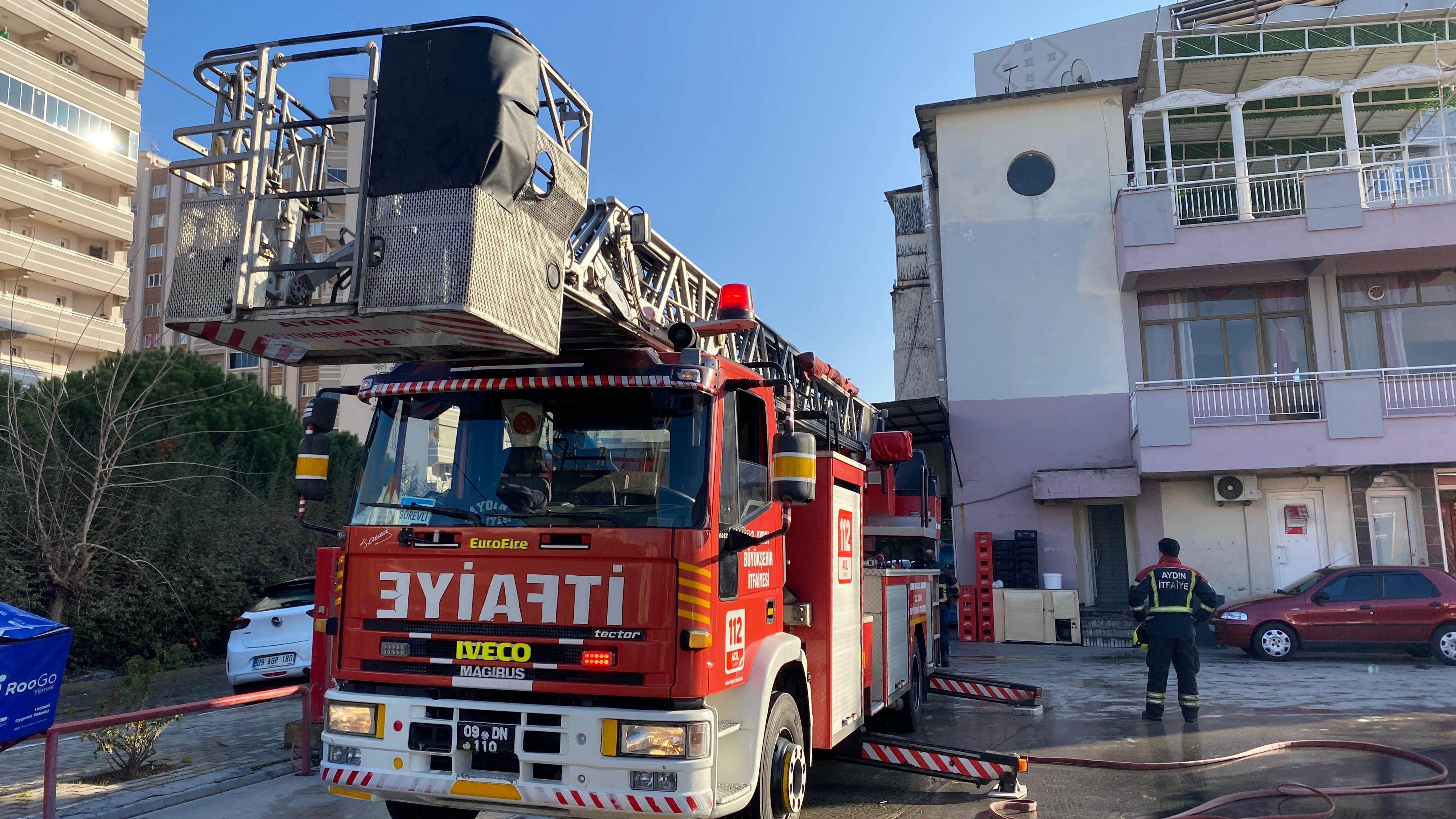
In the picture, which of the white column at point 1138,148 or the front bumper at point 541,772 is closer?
the front bumper at point 541,772

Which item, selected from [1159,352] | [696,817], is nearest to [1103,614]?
[1159,352]

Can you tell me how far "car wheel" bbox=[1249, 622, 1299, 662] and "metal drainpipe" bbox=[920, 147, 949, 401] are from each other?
7.17 meters

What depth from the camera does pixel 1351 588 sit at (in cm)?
1435

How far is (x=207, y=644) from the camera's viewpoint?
13289 millimetres

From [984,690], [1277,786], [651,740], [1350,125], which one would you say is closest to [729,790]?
[651,740]

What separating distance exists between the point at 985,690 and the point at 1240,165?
13437 mm

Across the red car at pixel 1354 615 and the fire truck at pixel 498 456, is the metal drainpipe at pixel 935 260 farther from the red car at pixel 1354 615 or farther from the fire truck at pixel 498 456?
the fire truck at pixel 498 456

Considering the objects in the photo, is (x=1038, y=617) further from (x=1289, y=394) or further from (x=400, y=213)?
(x=400, y=213)

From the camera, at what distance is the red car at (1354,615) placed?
1391 cm

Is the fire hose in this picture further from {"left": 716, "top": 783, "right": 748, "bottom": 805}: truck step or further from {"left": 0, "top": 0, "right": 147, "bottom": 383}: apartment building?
{"left": 0, "top": 0, "right": 147, "bottom": 383}: apartment building

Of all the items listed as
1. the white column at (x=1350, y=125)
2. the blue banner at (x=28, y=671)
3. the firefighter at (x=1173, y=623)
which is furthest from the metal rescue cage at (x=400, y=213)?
the white column at (x=1350, y=125)

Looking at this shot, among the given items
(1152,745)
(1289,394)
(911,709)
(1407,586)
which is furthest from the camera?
(1289,394)

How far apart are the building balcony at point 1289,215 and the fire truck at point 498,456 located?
15331 mm

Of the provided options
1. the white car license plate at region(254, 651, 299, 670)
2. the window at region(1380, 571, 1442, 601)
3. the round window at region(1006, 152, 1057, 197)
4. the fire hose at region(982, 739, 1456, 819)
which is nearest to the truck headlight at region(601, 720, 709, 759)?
the fire hose at region(982, 739, 1456, 819)
